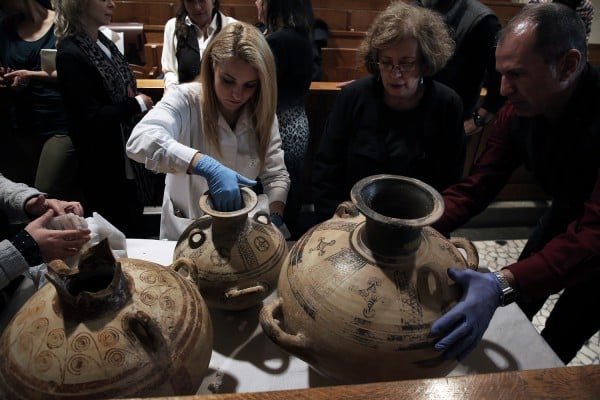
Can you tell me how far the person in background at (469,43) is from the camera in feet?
6.91

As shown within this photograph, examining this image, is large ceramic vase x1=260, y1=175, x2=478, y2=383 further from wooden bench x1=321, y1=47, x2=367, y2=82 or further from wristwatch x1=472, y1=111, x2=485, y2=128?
wooden bench x1=321, y1=47, x2=367, y2=82

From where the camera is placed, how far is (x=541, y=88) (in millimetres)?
1340

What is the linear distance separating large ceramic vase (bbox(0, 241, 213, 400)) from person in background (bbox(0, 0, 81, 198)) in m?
1.60

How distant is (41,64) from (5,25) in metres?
0.25

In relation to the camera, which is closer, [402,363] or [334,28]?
[402,363]

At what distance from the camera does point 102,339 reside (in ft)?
2.72

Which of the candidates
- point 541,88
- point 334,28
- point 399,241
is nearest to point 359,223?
point 399,241

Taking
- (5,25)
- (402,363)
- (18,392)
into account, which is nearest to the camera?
(18,392)

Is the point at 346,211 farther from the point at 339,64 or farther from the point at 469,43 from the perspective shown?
the point at 339,64

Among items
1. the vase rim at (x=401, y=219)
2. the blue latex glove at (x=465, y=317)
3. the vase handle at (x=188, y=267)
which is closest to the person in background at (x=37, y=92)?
the vase handle at (x=188, y=267)

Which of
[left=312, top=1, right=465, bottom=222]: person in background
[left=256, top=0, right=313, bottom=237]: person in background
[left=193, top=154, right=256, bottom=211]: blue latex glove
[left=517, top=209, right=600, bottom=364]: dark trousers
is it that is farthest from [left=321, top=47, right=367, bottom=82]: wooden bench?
[left=193, top=154, right=256, bottom=211]: blue latex glove

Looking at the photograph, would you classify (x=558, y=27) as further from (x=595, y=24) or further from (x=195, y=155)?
(x=595, y=24)

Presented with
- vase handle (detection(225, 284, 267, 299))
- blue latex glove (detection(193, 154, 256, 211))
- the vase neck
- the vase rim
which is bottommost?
vase handle (detection(225, 284, 267, 299))

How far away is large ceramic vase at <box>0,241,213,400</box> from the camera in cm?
80
